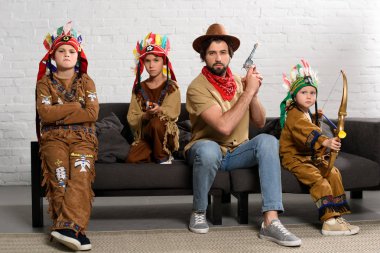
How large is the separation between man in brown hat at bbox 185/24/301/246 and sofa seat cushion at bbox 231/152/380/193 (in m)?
0.06

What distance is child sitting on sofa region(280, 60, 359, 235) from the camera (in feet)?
9.73

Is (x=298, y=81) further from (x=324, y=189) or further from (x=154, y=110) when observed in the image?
(x=154, y=110)

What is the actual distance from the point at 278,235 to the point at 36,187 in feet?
4.27

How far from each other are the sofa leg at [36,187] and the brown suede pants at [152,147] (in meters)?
0.48

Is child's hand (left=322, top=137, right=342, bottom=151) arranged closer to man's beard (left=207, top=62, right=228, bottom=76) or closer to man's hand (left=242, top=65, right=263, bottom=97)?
man's hand (left=242, top=65, right=263, bottom=97)

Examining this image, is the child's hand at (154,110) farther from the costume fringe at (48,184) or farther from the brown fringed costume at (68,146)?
the costume fringe at (48,184)

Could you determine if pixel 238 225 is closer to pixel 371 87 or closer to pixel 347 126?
pixel 347 126

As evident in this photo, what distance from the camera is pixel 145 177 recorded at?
3.06 metres

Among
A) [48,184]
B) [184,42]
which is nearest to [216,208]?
[48,184]

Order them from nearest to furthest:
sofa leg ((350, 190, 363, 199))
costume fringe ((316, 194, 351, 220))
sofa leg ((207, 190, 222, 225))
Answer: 1. costume fringe ((316, 194, 351, 220))
2. sofa leg ((207, 190, 222, 225))
3. sofa leg ((350, 190, 363, 199))

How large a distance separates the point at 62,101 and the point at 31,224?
745 millimetres

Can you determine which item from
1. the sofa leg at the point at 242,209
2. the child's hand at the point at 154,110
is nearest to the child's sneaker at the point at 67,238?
the child's hand at the point at 154,110

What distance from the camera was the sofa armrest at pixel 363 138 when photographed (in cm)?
343

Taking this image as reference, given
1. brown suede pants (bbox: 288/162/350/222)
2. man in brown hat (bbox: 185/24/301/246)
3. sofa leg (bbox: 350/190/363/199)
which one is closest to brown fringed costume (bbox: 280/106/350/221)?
brown suede pants (bbox: 288/162/350/222)
